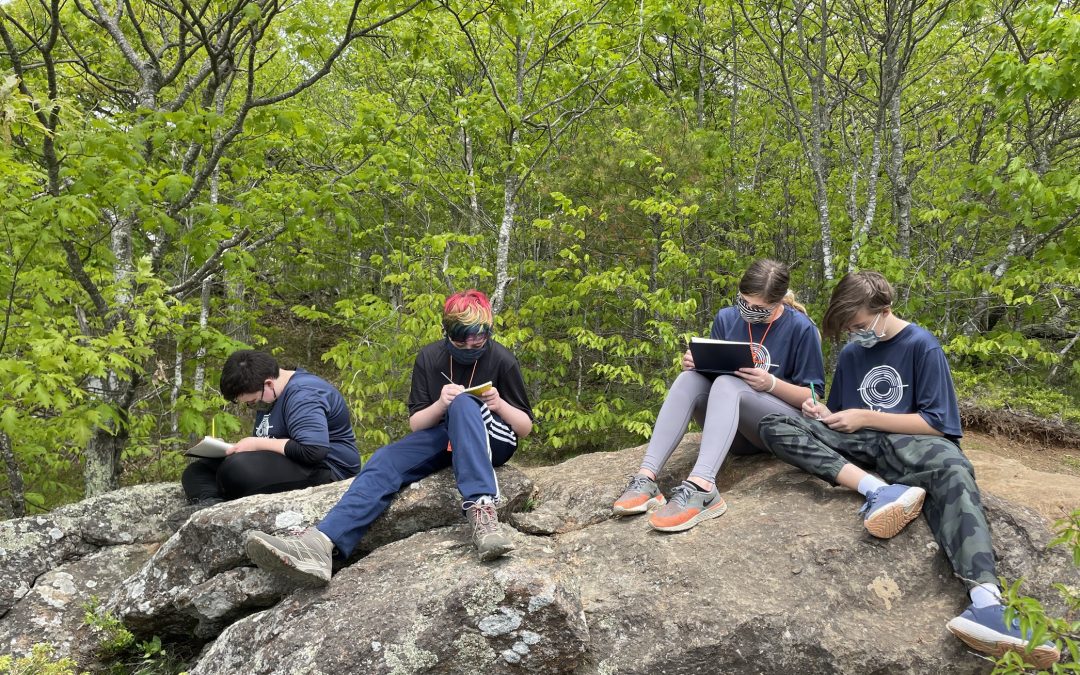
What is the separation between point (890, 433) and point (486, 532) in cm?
209

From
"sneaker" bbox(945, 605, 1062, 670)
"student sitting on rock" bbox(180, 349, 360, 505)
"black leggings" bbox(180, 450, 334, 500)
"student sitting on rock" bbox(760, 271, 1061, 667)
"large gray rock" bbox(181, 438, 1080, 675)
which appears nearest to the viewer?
"sneaker" bbox(945, 605, 1062, 670)

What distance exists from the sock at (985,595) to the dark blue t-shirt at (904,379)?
83 centimetres

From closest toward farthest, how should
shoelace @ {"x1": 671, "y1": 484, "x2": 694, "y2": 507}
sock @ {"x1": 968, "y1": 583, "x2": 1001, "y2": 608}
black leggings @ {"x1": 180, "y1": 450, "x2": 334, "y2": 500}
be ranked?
sock @ {"x1": 968, "y1": 583, "x2": 1001, "y2": 608}, shoelace @ {"x1": 671, "y1": 484, "x2": 694, "y2": 507}, black leggings @ {"x1": 180, "y1": 450, "x2": 334, "y2": 500}

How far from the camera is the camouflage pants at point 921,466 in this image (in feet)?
9.30

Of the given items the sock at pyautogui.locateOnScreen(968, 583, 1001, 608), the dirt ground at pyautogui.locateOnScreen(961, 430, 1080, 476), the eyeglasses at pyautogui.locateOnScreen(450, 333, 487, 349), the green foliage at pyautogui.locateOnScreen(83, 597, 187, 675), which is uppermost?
the eyeglasses at pyautogui.locateOnScreen(450, 333, 487, 349)

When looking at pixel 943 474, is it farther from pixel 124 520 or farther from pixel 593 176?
pixel 593 176

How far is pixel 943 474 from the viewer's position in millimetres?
3035

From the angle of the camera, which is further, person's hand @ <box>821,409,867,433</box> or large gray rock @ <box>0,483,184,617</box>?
large gray rock @ <box>0,483,184,617</box>

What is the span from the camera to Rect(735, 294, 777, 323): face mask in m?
3.84

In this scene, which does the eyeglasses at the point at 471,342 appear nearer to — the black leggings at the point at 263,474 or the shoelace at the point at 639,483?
the shoelace at the point at 639,483

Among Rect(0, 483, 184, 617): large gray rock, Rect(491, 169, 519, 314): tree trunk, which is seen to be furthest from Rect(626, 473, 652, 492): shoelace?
Rect(491, 169, 519, 314): tree trunk

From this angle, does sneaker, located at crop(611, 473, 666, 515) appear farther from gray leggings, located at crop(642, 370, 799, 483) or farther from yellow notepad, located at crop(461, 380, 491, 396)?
yellow notepad, located at crop(461, 380, 491, 396)

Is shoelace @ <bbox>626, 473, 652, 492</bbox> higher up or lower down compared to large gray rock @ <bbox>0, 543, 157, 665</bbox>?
higher up

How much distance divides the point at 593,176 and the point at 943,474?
19.6 ft
